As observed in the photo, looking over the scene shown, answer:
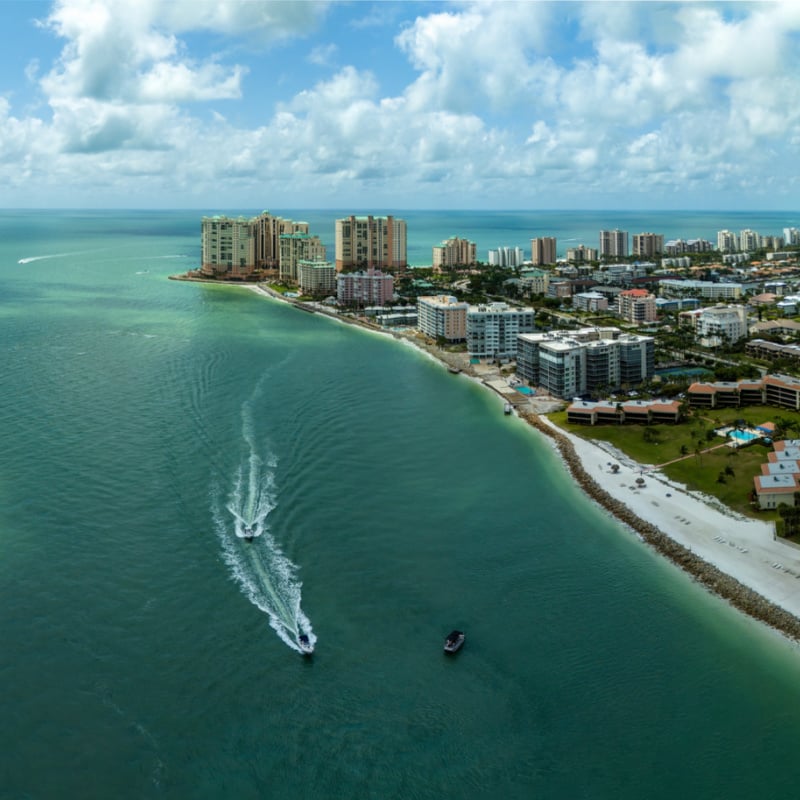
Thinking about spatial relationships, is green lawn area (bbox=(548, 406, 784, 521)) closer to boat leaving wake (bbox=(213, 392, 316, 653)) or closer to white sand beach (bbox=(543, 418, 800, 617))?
white sand beach (bbox=(543, 418, 800, 617))

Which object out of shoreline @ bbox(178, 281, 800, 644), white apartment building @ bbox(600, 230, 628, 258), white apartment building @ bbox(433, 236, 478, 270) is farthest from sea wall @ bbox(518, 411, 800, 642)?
white apartment building @ bbox(600, 230, 628, 258)

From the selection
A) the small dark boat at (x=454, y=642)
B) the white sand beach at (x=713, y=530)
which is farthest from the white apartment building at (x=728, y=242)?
the small dark boat at (x=454, y=642)

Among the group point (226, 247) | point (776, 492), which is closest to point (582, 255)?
point (226, 247)

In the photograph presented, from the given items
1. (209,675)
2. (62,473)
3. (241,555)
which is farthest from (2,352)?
(209,675)

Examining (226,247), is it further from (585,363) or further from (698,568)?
(698,568)

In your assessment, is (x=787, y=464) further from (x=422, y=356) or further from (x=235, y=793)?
(x=422, y=356)

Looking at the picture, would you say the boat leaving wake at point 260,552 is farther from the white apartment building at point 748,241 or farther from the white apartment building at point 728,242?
the white apartment building at point 748,241
